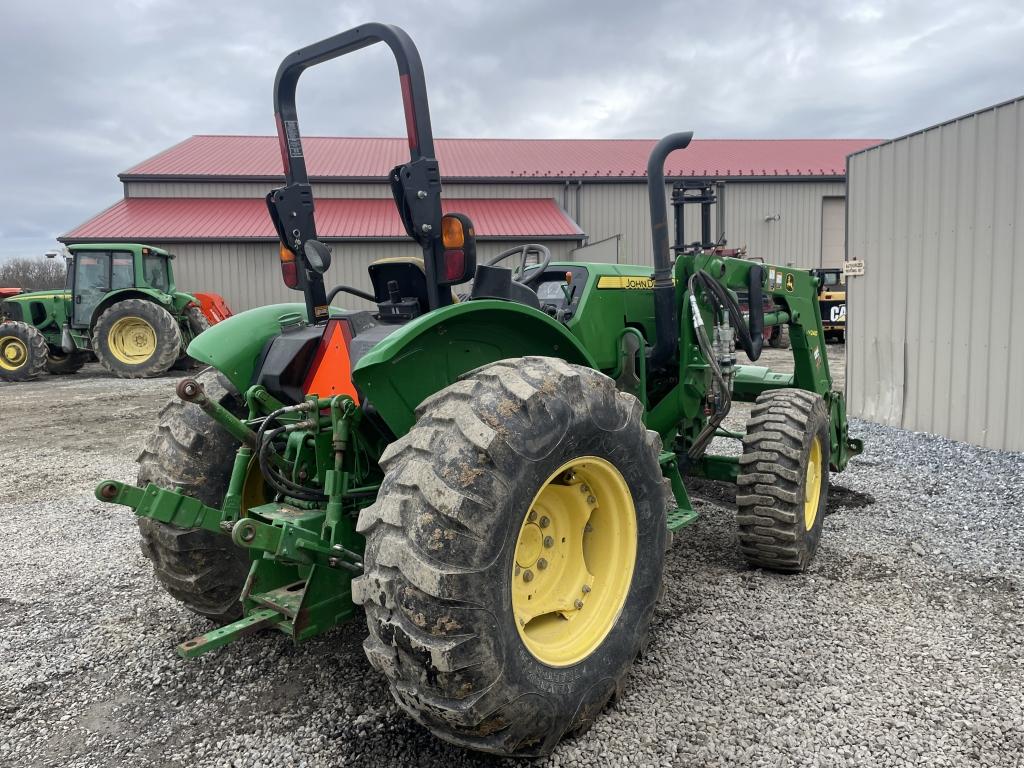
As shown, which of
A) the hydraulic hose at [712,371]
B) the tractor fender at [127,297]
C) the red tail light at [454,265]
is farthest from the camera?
the tractor fender at [127,297]

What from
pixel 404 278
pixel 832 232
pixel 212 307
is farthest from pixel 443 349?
pixel 832 232

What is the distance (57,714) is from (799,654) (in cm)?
285

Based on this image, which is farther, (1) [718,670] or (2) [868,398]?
(2) [868,398]

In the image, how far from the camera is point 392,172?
7.95ft

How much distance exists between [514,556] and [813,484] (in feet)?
8.94

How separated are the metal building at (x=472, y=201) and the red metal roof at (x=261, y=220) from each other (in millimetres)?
52

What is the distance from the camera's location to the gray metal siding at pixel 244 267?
1873 cm

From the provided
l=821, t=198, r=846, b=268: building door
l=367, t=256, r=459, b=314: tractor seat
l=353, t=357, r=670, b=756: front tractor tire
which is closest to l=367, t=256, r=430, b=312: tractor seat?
l=367, t=256, r=459, b=314: tractor seat

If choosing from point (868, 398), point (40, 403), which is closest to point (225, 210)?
Result: point (40, 403)

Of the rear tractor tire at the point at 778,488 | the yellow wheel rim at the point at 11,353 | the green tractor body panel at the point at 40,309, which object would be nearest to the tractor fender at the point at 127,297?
the green tractor body panel at the point at 40,309

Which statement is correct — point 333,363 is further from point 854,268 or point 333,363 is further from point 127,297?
point 127,297

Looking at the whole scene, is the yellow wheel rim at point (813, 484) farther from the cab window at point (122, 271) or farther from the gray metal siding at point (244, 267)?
the gray metal siding at point (244, 267)

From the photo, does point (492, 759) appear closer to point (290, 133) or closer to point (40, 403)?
point (290, 133)

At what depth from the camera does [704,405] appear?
425 centimetres
